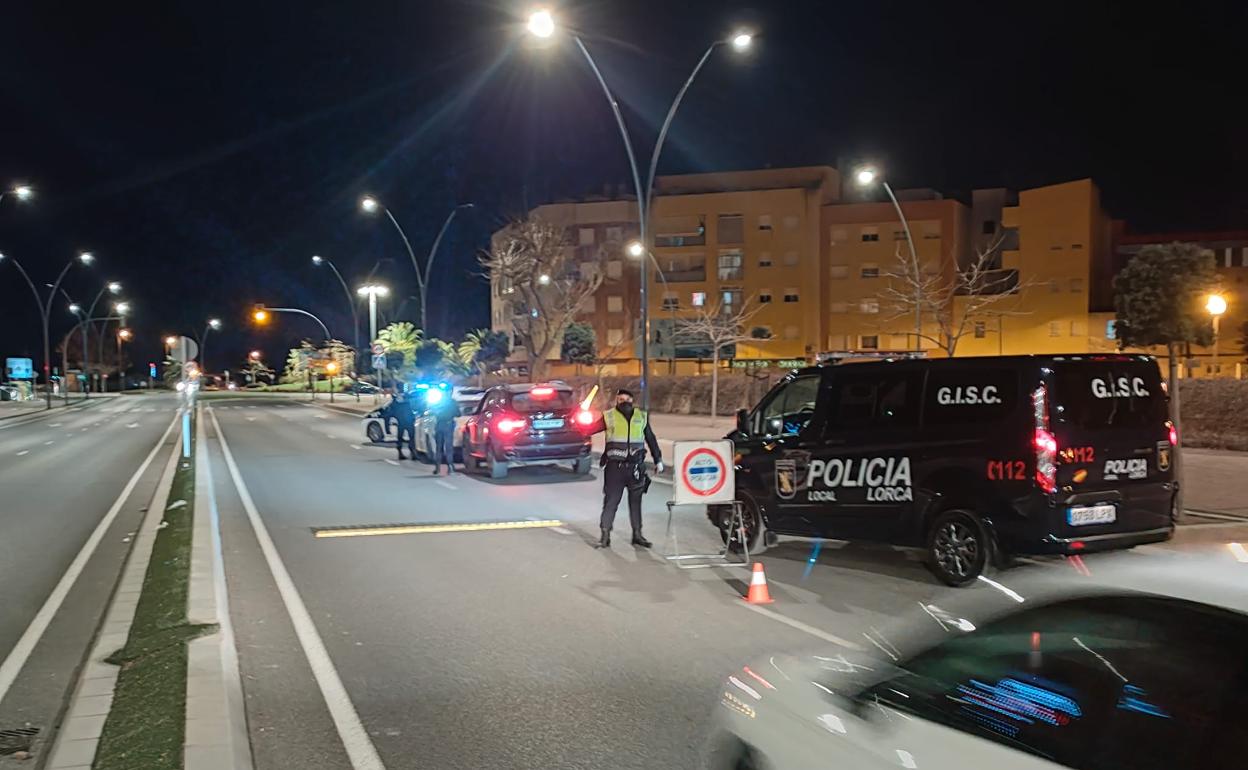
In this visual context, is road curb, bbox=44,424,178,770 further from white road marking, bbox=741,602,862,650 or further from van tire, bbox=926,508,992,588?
van tire, bbox=926,508,992,588

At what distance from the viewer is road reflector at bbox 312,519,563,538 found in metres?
12.1

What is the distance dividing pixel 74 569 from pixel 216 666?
512 centimetres

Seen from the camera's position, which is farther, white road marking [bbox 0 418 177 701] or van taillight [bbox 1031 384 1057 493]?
van taillight [bbox 1031 384 1057 493]

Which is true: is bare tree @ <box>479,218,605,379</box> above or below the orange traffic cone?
above

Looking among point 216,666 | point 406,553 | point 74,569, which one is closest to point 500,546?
point 406,553

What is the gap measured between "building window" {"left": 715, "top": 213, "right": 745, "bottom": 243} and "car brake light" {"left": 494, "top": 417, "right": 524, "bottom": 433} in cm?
4942

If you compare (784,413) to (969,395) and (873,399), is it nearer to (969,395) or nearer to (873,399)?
(873,399)

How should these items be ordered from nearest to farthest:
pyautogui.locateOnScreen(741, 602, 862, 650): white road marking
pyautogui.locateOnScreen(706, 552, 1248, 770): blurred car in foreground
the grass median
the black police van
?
pyautogui.locateOnScreen(706, 552, 1248, 770): blurred car in foreground, the grass median, pyautogui.locateOnScreen(741, 602, 862, 650): white road marking, the black police van

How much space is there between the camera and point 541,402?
18.5 m

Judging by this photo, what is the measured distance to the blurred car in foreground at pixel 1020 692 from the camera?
242 cm

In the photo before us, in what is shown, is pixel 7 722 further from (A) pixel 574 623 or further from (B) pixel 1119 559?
(B) pixel 1119 559

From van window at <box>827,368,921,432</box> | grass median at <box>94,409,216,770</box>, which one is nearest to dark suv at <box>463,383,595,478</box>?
grass median at <box>94,409,216,770</box>

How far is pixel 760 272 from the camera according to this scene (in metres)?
65.1

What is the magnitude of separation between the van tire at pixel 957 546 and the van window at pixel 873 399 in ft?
3.21
